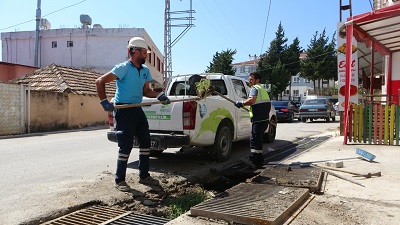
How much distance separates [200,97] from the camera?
6555 millimetres

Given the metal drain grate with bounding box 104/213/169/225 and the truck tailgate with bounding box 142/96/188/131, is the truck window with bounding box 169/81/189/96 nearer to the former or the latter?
the truck tailgate with bounding box 142/96/188/131

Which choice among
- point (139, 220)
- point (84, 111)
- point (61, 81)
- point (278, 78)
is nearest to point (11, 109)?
point (84, 111)

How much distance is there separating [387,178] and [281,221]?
107 inches

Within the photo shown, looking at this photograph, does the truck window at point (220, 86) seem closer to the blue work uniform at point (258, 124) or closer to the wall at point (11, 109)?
the blue work uniform at point (258, 124)

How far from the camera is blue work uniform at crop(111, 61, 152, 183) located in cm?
500

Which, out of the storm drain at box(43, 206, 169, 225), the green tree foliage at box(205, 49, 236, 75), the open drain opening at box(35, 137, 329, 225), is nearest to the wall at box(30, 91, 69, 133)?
the open drain opening at box(35, 137, 329, 225)

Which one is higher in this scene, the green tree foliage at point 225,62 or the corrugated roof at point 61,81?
the green tree foliage at point 225,62

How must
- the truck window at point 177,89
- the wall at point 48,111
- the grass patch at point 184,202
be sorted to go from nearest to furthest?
the grass patch at point 184,202, the truck window at point 177,89, the wall at point 48,111

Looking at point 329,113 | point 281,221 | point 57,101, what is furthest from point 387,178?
point 329,113

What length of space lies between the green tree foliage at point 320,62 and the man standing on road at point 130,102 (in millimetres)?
47983

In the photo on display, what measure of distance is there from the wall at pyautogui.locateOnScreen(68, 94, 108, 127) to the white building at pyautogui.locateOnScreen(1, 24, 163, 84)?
41.5ft

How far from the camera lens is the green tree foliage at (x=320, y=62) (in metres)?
49.7

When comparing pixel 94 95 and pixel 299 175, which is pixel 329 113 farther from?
pixel 299 175

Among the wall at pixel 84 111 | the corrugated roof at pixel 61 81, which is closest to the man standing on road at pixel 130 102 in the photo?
the wall at pixel 84 111
